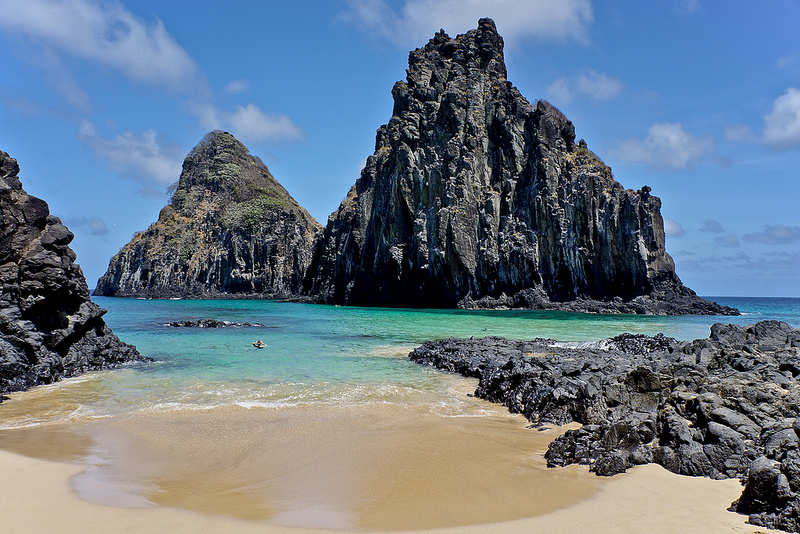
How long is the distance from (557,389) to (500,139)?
197ft

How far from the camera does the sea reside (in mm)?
5105

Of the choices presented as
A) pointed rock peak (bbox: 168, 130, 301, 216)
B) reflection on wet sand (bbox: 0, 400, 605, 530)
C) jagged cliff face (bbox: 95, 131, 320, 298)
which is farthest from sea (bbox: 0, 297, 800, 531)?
pointed rock peak (bbox: 168, 130, 301, 216)

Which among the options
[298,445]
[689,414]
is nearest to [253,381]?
[298,445]

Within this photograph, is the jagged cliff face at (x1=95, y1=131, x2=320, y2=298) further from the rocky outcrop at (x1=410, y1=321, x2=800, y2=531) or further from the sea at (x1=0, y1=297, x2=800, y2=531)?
the rocky outcrop at (x1=410, y1=321, x2=800, y2=531)

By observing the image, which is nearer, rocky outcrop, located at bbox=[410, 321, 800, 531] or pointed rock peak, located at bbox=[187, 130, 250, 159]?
rocky outcrop, located at bbox=[410, 321, 800, 531]

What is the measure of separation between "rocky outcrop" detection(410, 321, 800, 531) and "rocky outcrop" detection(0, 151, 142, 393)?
11681 mm

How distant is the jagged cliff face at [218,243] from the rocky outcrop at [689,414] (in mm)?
87639

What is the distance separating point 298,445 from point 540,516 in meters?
3.97

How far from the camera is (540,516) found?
15.7ft

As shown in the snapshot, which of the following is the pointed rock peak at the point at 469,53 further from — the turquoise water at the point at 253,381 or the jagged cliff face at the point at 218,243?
the turquoise water at the point at 253,381

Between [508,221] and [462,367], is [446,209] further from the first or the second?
[462,367]

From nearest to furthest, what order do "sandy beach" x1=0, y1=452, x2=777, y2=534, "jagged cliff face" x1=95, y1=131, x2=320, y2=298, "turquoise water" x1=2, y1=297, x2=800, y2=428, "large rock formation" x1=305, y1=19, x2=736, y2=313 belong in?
"sandy beach" x1=0, y1=452, x2=777, y2=534
"turquoise water" x1=2, y1=297, x2=800, y2=428
"large rock formation" x1=305, y1=19, x2=736, y2=313
"jagged cliff face" x1=95, y1=131, x2=320, y2=298

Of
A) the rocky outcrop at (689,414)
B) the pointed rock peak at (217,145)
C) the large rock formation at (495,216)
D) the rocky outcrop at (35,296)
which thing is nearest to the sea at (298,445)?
the rocky outcrop at (689,414)

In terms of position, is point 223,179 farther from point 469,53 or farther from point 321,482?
point 321,482
